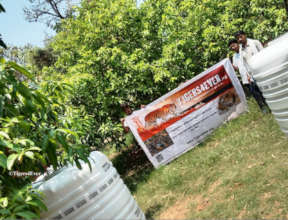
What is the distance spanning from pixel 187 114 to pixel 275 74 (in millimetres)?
3528

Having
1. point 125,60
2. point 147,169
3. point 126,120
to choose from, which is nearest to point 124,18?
point 125,60

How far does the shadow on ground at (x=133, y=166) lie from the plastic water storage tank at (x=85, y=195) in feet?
10.0

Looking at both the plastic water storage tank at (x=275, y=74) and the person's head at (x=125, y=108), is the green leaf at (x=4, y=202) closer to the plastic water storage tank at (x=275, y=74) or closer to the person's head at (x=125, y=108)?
the plastic water storage tank at (x=275, y=74)

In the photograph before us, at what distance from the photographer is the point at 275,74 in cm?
374

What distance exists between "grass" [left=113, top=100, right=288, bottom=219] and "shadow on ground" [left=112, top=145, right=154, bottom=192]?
4 centimetres

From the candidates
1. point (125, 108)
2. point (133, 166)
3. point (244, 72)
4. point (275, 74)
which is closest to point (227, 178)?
point (275, 74)

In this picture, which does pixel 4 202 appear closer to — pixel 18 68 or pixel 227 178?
pixel 18 68

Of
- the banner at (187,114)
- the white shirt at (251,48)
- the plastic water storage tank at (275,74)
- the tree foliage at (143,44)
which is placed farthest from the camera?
the tree foliage at (143,44)

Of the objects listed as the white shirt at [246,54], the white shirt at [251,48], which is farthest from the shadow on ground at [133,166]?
the white shirt at [251,48]

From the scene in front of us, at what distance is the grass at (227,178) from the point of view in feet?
12.3

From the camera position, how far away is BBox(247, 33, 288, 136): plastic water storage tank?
360 cm

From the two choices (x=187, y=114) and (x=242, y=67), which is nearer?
(x=242, y=67)

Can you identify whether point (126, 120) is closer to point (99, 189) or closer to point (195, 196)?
point (195, 196)

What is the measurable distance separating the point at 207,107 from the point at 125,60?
7.49 ft
